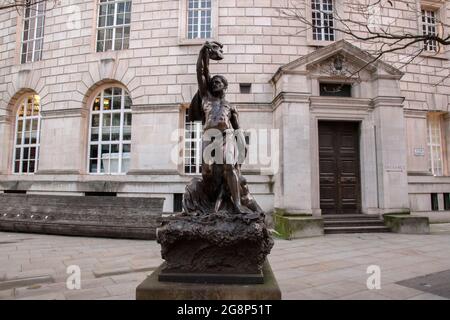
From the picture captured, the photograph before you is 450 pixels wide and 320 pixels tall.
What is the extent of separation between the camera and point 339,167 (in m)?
12.6

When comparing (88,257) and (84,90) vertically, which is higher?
(84,90)

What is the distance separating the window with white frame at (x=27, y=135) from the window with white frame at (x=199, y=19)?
8.48 metres

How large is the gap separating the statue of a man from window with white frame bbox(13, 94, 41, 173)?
14099mm

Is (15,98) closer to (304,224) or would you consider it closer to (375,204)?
(304,224)

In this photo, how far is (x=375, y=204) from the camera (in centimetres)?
1208

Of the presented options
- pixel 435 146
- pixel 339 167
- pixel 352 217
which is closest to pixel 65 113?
pixel 339 167

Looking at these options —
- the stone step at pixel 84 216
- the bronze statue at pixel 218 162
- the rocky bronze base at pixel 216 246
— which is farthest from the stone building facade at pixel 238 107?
the rocky bronze base at pixel 216 246

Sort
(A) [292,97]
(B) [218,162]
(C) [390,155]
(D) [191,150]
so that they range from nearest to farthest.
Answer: (B) [218,162]
(A) [292,97]
(C) [390,155]
(D) [191,150]

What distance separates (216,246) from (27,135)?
15.8 meters

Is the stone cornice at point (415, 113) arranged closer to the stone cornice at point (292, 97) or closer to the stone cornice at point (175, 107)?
the stone cornice at point (292, 97)

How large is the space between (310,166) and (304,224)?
2431 mm

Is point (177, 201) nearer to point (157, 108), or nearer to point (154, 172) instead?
point (154, 172)

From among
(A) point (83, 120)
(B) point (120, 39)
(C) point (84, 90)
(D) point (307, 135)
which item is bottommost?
(D) point (307, 135)

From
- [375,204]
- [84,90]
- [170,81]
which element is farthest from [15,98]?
[375,204]
